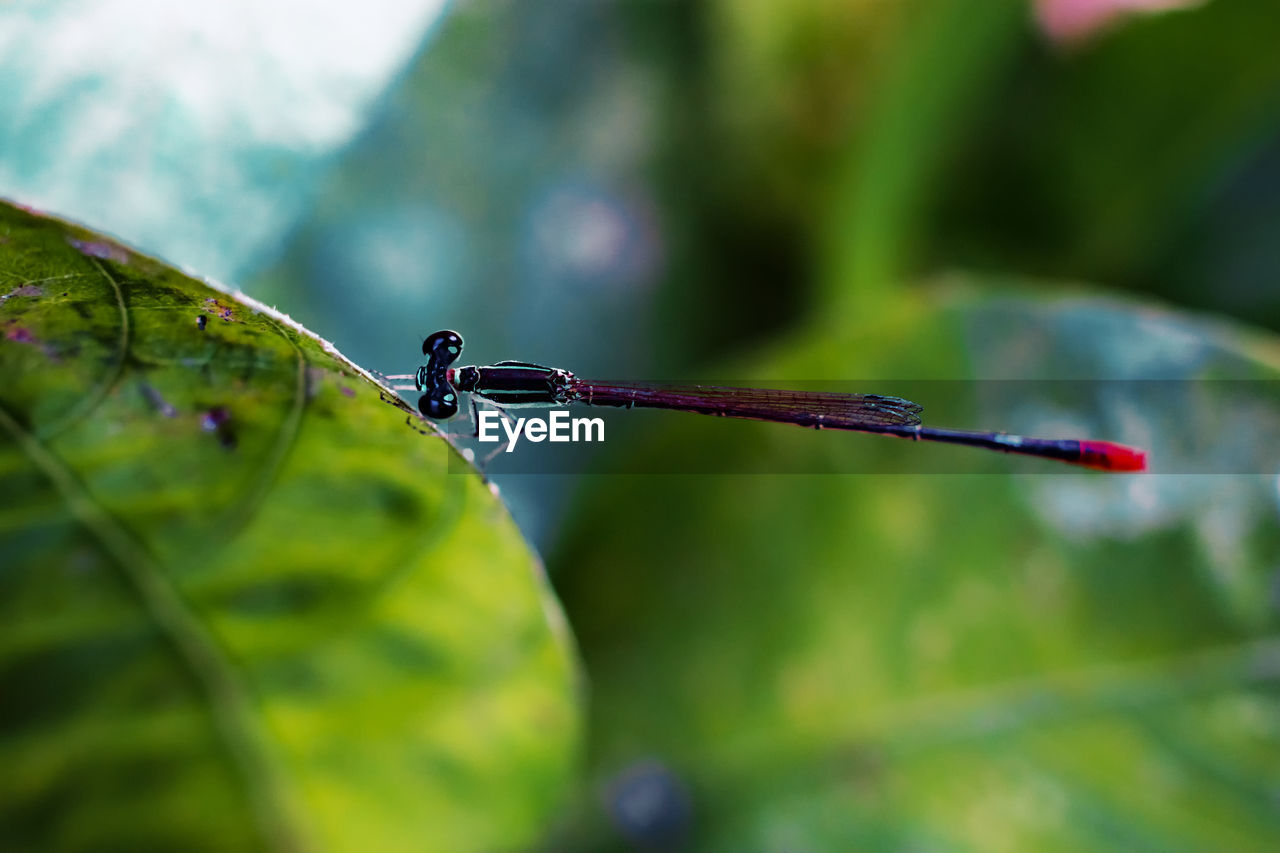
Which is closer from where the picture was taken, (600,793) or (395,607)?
(395,607)

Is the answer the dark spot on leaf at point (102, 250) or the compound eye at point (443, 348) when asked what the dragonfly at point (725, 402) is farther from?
the dark spot on leaf at point (102, 250)

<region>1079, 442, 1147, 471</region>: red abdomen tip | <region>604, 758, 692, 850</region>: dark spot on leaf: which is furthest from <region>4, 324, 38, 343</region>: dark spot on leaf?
<region>1079, 442, 1147, 471</region>: red abdomen tip

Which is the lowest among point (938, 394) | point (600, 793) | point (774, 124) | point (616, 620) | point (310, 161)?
point (600, 793)

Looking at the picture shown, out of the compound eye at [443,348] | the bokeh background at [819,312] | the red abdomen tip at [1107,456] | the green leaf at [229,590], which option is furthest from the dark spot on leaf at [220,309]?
the red abdomen tip at [1107,456]

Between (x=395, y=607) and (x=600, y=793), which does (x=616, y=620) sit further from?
(x=395, y=607)

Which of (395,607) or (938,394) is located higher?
(938,394)

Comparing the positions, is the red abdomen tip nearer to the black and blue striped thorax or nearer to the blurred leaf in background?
the black and blue striped thorax

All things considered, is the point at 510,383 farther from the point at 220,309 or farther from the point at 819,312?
the point at 220,309

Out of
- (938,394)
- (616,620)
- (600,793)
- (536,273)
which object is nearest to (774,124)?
(536,273)
